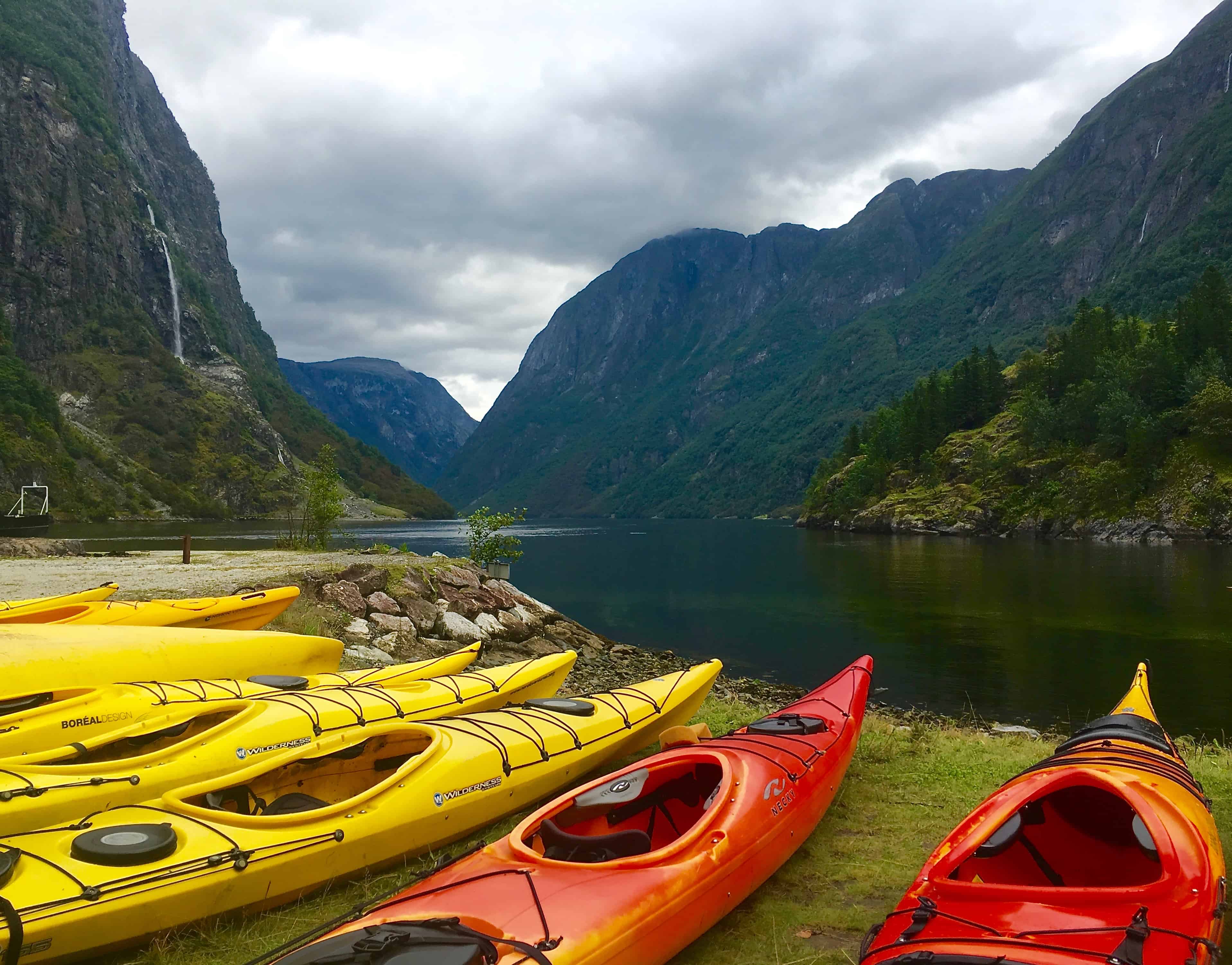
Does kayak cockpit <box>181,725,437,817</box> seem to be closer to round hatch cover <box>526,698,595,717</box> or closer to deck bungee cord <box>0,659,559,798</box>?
deck bungee cord <box>0,659,559,798</box>

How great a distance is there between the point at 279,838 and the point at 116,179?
180 m

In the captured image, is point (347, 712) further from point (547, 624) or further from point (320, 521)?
point (320, 521)

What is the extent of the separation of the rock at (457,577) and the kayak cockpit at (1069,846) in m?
15.3

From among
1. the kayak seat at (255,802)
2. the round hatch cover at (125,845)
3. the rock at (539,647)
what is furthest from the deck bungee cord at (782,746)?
the rock at (539,647)

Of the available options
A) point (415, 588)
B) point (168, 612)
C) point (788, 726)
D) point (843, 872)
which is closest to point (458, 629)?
point (415, 588)

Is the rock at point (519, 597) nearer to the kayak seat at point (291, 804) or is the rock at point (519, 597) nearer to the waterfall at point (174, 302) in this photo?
the kayak seat at point (291, 804)

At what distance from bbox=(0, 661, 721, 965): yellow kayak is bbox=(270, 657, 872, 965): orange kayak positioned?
128 centimetres

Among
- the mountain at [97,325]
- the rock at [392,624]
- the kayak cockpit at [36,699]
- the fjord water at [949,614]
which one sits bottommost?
the fjord water at [949,614]

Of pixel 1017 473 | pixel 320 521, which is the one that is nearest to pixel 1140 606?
pixel 320 521

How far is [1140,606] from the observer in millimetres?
25766

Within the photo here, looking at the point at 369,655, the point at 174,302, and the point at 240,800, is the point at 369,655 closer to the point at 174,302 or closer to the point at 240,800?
the point at 240,800

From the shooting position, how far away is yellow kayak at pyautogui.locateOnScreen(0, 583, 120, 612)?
11453mm

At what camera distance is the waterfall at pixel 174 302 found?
152m

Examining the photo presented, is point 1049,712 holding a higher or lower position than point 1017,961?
lower
